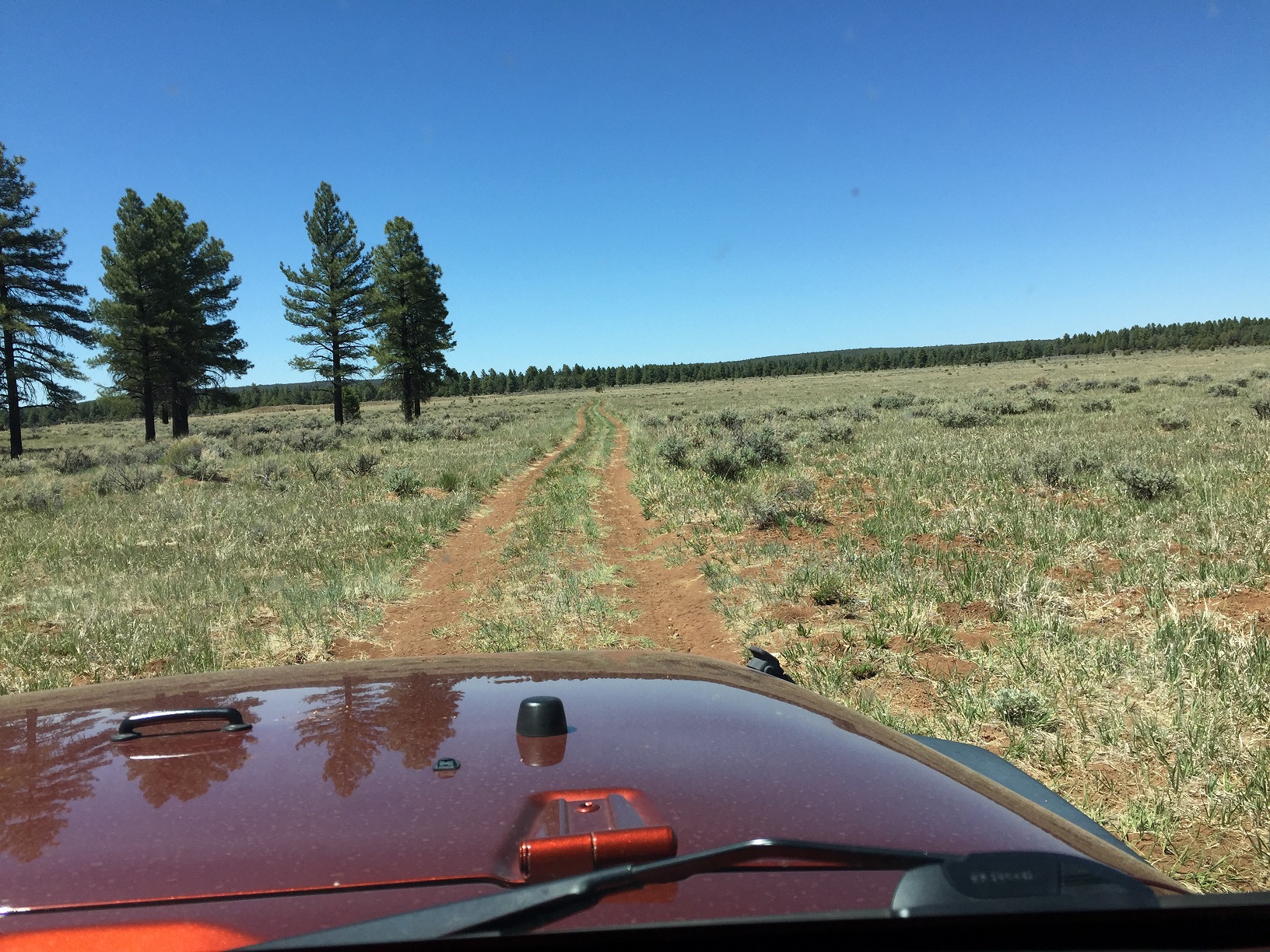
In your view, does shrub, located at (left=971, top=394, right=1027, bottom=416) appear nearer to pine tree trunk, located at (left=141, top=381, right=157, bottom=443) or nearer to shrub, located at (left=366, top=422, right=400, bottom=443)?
shrub, located at (left=366, top=422, right=400, bottom=443)

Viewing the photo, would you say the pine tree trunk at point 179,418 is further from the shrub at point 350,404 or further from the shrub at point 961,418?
the shrub at point 961,418

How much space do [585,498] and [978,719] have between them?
1057 cm

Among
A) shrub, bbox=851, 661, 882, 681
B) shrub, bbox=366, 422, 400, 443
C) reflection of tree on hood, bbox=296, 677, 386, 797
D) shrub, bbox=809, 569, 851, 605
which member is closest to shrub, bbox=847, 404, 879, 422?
shrub, bbox=809, 569, 851, 605

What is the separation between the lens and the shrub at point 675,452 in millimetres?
17422

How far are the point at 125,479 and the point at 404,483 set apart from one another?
6.80 m

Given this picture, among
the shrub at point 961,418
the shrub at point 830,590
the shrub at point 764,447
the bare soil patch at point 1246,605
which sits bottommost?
the shrub at point 830,590

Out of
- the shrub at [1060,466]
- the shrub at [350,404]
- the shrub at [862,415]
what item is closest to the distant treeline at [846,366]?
the shrub at [350,404]

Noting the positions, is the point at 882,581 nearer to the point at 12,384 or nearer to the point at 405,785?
the point at 405,785

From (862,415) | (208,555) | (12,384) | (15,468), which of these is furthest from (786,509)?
(12,384)

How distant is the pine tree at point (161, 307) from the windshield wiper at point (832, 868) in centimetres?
3760

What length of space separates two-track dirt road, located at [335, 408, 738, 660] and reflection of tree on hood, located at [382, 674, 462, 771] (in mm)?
4216

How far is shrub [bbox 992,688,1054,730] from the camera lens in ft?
14.5

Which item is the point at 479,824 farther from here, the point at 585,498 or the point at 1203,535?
the point at 585,498

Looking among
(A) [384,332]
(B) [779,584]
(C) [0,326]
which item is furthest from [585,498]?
(A) [384,332]
